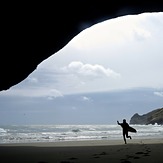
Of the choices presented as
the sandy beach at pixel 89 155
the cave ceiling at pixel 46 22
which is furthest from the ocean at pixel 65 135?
the cave ceiling at pixel 46 22

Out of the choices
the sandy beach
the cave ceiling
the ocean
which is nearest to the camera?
the cave ceiling

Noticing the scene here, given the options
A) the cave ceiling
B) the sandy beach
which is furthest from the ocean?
the cave ceiling

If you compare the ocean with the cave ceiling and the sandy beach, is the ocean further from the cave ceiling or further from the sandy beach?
the cave ceiling

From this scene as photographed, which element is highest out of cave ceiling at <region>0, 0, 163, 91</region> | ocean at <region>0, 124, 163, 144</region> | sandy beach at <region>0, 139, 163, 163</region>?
cave ceiling at <region>0, 0, 163, 91</region>

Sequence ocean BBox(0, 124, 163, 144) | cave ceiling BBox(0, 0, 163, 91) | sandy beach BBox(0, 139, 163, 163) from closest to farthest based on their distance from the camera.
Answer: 1. cave ceiling BBox(0, 0, 163, 91)
2. sandy beach BBox(0, 139, 163, 163)
3. ocean BBox(0, 124, 163, 144)

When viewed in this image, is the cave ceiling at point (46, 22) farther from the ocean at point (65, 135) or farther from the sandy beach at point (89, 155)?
the ocean at point (65, 135)

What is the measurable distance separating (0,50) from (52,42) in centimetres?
151

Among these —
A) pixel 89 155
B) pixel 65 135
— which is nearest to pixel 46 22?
pixel 89 155

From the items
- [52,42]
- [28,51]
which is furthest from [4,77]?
[52,42]

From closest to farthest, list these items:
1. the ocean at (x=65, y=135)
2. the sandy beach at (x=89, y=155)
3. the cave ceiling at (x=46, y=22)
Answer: the cave ceiling at (x=46, y=22), the sandy beach at (x=89, y=155), the ocean at (x=65, y=135)

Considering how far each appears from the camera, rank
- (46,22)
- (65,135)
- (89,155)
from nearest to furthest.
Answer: (46,22) → (89,155) → (65,135)

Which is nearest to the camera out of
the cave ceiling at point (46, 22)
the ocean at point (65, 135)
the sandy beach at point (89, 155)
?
the cave ceiling at point (46, 22)

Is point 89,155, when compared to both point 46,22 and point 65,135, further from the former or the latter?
point 65,135

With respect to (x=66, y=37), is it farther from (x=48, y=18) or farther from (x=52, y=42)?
(x=48, y=18)
